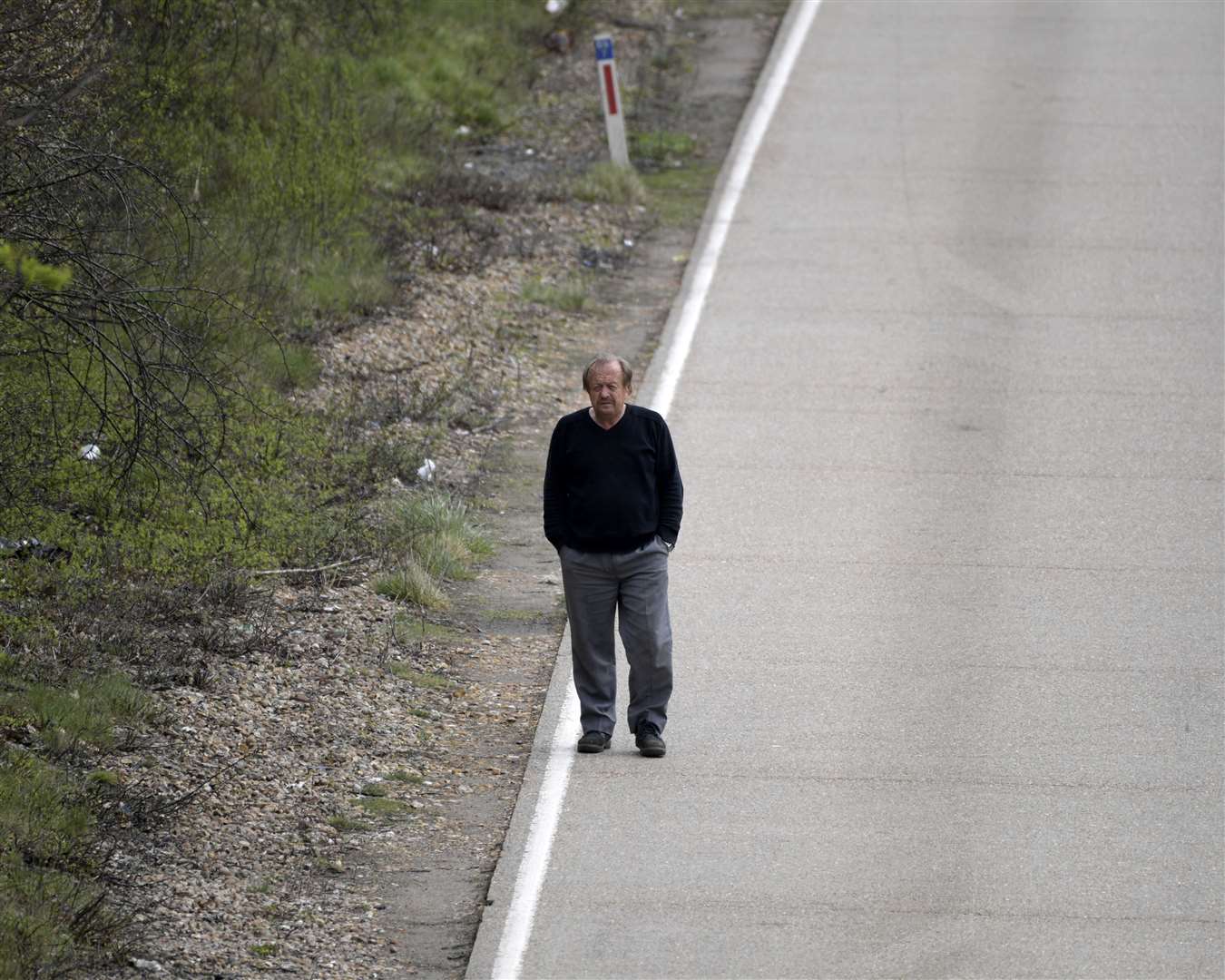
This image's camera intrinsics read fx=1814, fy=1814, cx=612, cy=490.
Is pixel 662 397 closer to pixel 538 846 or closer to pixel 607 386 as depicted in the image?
pixel 607 386

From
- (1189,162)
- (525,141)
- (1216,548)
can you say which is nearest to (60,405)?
(1216,548)

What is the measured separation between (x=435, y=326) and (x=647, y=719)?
702 cm

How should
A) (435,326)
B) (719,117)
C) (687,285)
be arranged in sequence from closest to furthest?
(435,326) → (687,285) → (719,117)

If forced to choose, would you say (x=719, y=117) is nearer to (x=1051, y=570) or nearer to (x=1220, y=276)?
(x=1220, y=276)

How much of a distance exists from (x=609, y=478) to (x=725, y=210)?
10.4 meters

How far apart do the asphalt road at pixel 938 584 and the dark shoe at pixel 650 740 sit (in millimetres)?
53

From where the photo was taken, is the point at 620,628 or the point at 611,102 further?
the point at 611,102

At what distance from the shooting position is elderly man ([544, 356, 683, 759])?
843cm

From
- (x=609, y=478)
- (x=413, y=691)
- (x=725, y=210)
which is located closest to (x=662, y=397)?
(x=413, y=691)

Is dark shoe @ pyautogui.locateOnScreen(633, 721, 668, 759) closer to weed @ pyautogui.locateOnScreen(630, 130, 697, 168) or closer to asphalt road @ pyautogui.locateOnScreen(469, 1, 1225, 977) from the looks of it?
asphalt road @ pyautogui.locateOnScreen(469, 1, 1225, 977)

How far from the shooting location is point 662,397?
547 inches

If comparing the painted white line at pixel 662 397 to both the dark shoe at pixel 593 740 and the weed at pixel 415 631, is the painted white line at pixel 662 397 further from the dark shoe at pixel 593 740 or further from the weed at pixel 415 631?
the weed at pixel 415 631

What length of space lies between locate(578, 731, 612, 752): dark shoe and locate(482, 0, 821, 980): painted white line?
0.08 metres

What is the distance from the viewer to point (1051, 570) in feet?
36.1
